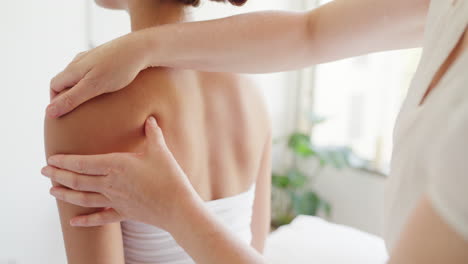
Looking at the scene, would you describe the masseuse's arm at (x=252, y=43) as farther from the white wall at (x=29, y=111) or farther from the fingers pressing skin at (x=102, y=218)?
the white wall at (x=29, y=111)

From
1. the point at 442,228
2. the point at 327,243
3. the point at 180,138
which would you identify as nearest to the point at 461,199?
the point at 442,228

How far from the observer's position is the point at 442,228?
0.33 m

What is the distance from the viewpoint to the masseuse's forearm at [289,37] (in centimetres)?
73

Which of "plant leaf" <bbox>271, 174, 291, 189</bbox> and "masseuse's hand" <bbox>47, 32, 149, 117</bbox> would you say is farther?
"plant leaf" <bbox>271, 174, 291, 189</bbox>

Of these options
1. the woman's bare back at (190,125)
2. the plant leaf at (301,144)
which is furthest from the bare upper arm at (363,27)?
the plant leaf at (301,144)

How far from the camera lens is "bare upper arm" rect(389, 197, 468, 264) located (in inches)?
12.8

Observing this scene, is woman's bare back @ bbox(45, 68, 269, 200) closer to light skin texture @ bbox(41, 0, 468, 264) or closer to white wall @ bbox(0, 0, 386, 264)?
light skin texture @ bbox(41, 0, 468, 264)

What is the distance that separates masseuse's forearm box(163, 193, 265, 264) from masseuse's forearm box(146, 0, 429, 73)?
255 mm

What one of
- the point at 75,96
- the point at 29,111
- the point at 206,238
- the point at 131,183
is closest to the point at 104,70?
the point at 75,96

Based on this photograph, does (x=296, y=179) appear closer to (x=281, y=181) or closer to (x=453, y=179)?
(x=281, y=181)

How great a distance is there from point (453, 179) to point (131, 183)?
1.59 ft

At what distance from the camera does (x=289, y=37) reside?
816mm

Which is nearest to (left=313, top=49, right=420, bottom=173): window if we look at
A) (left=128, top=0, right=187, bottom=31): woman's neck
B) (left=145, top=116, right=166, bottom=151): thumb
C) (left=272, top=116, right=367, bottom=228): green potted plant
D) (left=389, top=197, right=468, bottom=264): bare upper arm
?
(left=272, top=116, right=367, bottom=228): green potted plant

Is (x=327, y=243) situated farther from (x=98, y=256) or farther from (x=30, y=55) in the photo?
(x=30, y=55)
